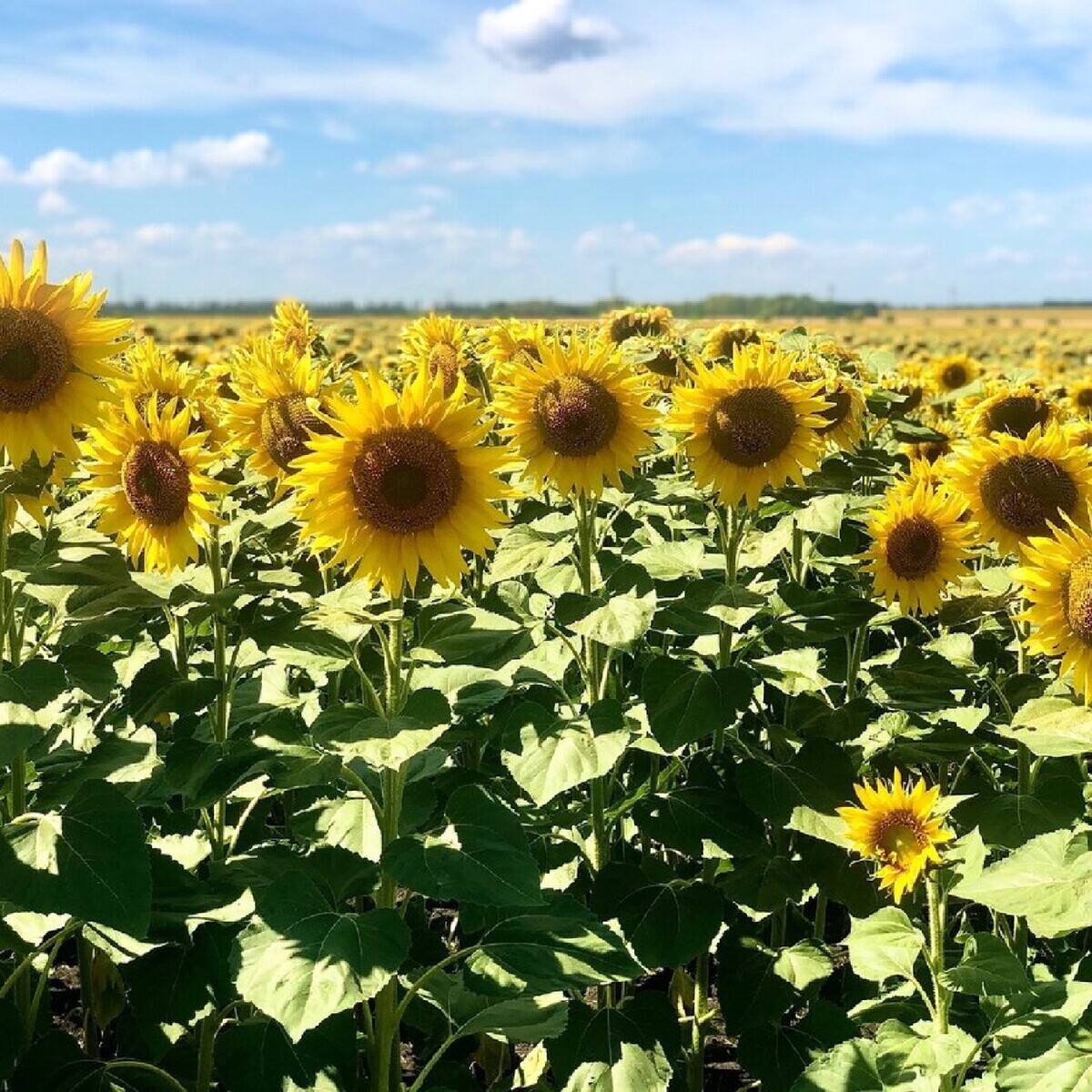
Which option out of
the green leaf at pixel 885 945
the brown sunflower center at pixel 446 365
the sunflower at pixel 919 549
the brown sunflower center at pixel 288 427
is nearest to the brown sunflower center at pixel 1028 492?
the sunflower at pixel 919 549

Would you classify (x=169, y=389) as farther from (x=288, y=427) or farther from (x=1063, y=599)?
(x=1063, y=599)

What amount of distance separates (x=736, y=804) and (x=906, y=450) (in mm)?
3011

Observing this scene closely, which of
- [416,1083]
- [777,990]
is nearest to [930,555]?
[777,990]

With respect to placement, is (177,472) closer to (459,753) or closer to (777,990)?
(459,753)

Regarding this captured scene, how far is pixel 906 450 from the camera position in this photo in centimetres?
594

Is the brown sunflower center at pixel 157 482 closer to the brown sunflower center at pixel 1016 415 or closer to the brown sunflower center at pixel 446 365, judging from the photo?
the brown sunflower center at pixel 446 365

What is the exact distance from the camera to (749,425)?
349 centimetres

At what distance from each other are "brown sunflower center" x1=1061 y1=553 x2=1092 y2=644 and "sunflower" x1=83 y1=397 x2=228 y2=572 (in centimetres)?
203

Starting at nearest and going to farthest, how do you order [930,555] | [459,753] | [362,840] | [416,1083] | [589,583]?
[362,840]
[416,1083]
[589,583]
[930,555]
[459,753]

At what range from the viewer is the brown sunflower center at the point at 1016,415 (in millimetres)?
4734

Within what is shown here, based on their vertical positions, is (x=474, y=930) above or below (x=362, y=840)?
below

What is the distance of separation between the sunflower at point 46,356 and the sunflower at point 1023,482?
95.2 inches

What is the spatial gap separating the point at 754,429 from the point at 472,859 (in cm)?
149

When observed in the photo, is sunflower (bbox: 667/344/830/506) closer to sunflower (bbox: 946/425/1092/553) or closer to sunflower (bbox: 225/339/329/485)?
sunflower (bbox: 946/425/1092/553)
